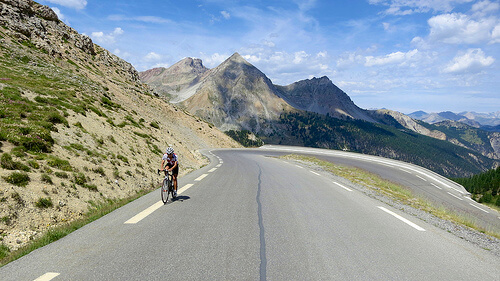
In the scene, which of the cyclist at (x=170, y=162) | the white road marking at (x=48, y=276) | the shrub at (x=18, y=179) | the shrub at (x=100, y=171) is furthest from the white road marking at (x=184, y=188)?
the white road marking at (x=48, y=276)

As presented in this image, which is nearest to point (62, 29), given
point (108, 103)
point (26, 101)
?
point (108, 103)

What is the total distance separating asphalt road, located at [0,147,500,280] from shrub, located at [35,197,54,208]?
1.74 meters

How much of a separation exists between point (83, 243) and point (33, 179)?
14.0 ft

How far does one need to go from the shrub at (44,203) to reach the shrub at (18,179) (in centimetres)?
76

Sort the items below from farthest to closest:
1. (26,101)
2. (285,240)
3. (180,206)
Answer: (26,101)
(180,206)
(285,240)

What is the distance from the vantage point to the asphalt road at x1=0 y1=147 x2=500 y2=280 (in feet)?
11.9

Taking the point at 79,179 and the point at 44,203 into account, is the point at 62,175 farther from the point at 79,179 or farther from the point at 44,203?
the point at 44,203

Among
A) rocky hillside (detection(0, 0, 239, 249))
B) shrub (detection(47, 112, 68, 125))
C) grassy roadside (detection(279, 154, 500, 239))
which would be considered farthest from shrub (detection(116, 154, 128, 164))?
grassy roadside (detection(279, 154, 500, 239))

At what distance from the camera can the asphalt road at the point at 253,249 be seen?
11.9 feet

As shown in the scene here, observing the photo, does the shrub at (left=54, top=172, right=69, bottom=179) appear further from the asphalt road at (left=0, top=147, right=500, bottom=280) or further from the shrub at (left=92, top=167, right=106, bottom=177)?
the asphalt road at (left=0, top=147, right=500, bottom=280)

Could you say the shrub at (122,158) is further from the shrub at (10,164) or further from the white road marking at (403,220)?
the white road marking at (403,220)

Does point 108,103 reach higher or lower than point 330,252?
higher

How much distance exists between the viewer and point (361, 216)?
22.6 ft

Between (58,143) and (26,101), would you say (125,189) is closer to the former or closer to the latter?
(58,143)
